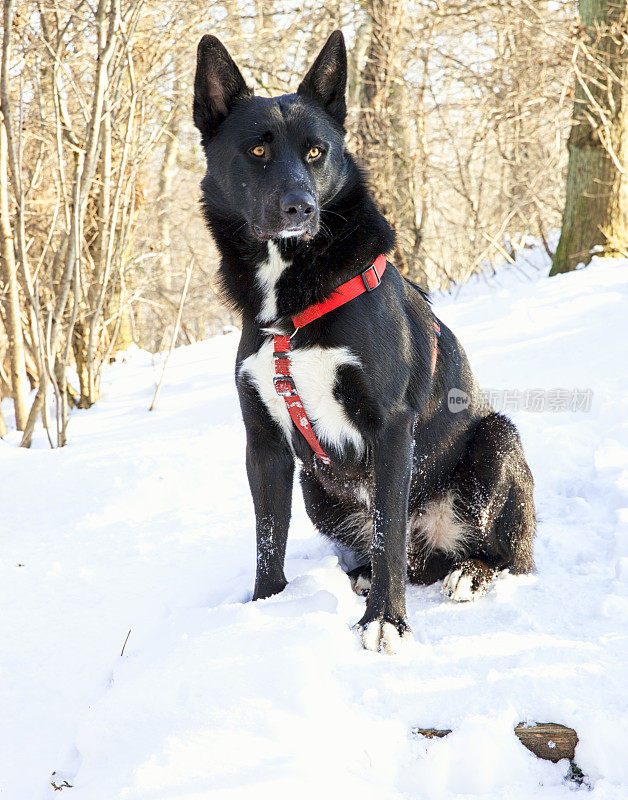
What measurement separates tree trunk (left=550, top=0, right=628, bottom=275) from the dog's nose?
16.9ft

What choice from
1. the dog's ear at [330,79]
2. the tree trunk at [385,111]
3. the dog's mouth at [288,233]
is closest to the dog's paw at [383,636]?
the dog's mouth at [288,233]

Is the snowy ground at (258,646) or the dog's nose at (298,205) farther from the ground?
the dog's nose at (298,205)

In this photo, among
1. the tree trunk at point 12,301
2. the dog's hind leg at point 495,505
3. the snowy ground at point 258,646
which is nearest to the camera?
the snowy ground at point 258,646

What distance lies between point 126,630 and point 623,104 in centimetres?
662

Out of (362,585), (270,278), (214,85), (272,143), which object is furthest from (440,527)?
(214,85)

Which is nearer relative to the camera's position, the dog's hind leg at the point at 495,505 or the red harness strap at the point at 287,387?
the red harness strap at the point at 287,387

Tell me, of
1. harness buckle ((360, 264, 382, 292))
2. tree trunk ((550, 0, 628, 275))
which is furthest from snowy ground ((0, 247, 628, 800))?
tree trunk ((550, 0, 628, 275))

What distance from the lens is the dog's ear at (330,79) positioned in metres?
2.29

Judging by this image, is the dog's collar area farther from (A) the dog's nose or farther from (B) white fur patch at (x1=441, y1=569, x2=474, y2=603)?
(B) white fur patch at (x1=441, y1=569, x2=474, y2=603)

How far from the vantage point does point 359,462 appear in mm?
2195

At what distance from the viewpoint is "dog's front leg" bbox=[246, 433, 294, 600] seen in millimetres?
2182

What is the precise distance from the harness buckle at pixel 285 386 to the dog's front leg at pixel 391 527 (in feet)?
1.01

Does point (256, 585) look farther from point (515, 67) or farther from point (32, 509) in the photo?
point (515, 67)

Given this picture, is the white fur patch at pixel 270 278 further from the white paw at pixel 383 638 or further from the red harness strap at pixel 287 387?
the white paw at pixel 383 638
